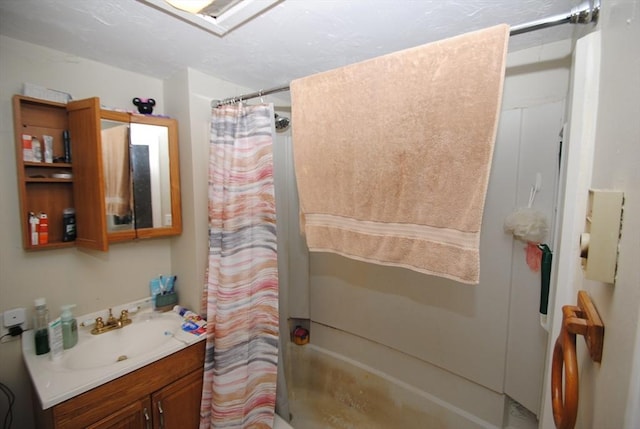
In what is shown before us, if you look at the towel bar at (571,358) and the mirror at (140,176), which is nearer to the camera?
the towel bar at (571,358)

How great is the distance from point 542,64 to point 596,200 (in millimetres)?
1145

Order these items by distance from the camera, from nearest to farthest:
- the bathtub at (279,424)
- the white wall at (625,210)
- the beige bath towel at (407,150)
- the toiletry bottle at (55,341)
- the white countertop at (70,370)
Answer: the white wall at (625,210) → the beige bath towel at (407,150) → the white countertop at (70,370) → the toiletry bottle at (55,341) → the bathtub at (279,424)

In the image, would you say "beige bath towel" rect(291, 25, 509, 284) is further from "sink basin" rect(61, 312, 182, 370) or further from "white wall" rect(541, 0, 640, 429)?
"sink basin" rect(61, 312, 182, 370)

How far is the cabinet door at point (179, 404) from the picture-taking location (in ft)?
3.98

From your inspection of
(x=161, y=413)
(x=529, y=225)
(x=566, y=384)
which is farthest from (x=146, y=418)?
(x=529, y=225)

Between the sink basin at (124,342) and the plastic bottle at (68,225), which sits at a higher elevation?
the plastic bottle at (68,225)

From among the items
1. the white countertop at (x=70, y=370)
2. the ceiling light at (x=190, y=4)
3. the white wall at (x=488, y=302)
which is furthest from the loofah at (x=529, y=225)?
the white countertop at (x=70, y=370)

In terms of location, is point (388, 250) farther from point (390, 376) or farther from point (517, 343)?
point (390, 376)

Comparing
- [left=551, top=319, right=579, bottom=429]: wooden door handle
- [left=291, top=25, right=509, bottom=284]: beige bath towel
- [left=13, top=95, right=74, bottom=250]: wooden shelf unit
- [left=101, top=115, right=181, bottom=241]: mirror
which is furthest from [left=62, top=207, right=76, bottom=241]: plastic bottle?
[left=551, top=319, right=579, bottom=429]: wooden door handle

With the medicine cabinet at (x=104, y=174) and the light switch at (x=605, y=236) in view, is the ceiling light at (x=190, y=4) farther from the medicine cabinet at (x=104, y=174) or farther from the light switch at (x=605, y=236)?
the light switch at (x=605, y=236)

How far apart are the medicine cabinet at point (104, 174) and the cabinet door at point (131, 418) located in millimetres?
731

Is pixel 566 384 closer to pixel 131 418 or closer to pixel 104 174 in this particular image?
pixel 131 418

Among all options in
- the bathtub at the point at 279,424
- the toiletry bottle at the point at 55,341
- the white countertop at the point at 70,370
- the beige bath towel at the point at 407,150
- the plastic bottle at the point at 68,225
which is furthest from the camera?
the bathtub at the point at 279,424

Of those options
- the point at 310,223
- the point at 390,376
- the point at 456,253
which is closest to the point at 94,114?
the point at 310,223
